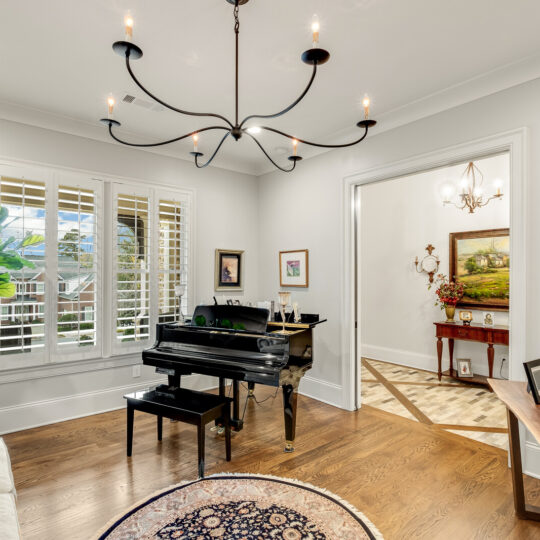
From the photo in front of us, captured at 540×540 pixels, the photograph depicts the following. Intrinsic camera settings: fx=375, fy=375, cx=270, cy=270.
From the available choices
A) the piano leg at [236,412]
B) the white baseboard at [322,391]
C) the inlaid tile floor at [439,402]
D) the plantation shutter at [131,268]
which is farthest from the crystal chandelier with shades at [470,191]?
Result: the plantation shutter at [131,268]

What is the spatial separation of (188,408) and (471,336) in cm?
371

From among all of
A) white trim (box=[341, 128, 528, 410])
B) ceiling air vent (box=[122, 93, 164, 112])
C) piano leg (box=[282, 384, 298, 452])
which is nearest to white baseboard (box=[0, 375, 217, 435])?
piano leg (box=[282, 384, 298, 452])

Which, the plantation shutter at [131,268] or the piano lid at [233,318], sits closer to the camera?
the piano lid at [233,318]

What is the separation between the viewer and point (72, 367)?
3.63 m

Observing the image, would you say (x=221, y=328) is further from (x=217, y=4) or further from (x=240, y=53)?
(x=217, y=4)

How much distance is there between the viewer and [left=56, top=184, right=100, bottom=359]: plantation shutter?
3.55m

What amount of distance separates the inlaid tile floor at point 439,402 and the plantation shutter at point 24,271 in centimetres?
341

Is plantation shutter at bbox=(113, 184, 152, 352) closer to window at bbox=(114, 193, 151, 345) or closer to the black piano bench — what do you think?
window at bbox=(114, 193, 151, 345)

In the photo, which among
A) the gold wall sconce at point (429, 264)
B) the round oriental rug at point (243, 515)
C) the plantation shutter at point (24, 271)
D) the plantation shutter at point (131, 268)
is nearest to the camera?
the round oriental rug at point (243, 515)

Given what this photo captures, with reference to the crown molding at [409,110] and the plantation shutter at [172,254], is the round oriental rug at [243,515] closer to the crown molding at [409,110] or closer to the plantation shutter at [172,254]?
the plantation shutter at [172,254]

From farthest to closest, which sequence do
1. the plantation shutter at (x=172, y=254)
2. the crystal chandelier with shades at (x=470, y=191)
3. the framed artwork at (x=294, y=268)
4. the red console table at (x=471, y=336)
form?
the crystal chandelier with shades at (x=470, y=191) → the red console table at (x=471, y=336) → the framed artwork at (x=294, y=268) → the plantation shutter at (x=172, y=254)

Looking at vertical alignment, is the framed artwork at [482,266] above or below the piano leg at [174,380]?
above

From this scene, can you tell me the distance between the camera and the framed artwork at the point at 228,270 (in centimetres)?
470

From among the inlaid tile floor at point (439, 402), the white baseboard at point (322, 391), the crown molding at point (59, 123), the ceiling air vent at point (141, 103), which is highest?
the ceiling air vent at point (141, 103)
